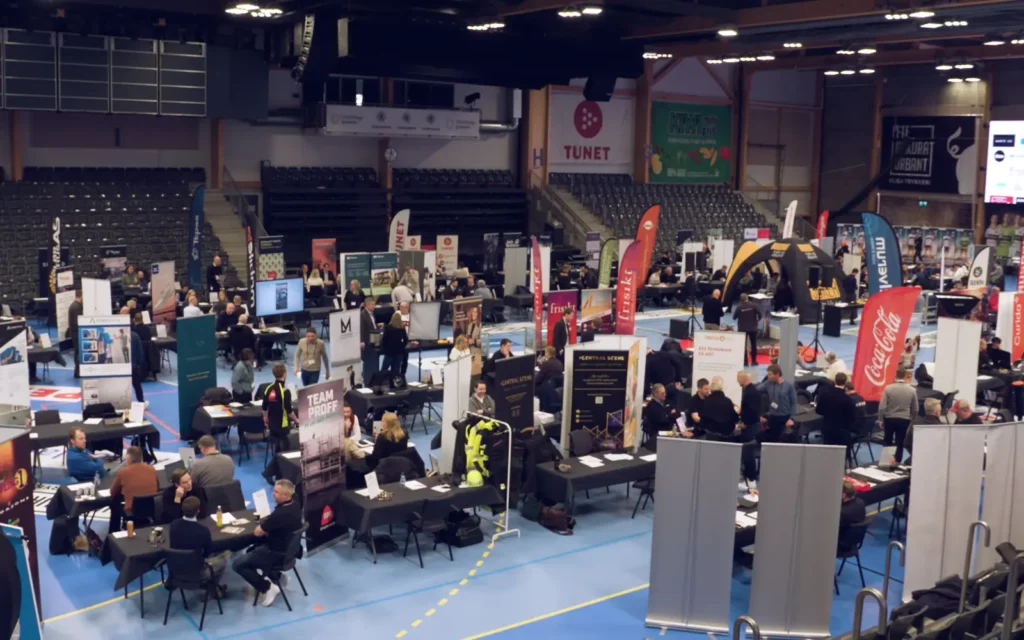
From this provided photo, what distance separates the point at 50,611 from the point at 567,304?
10610 mm

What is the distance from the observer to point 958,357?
15.0 metres

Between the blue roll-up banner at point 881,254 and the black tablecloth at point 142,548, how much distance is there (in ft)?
40.3

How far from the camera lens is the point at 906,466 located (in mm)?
11820

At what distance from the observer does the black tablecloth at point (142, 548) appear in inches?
354

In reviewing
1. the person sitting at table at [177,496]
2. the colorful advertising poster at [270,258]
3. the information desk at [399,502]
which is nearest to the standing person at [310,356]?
the information desk at [399,502]

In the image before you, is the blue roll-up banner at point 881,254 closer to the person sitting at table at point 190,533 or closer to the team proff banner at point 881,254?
the team proff banner at point 881,254

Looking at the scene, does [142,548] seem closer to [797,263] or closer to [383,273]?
[383,273]

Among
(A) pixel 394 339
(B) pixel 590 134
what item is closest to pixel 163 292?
(A) pixel 394 339

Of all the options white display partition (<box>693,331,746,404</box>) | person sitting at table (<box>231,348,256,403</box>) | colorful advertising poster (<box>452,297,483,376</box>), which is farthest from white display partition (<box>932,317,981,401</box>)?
person sitting at table (<box>231,348,256,403</box>)

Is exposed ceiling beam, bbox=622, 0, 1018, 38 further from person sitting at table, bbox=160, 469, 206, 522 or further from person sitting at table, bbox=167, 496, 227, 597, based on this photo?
person sitting at table, bbox=167, 496, 227, 597

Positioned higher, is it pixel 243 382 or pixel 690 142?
pixel 690 142

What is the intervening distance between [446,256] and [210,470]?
1595 cm

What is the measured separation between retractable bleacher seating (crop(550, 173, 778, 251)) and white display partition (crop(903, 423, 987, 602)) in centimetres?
2329

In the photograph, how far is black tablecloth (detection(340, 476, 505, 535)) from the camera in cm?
1024
